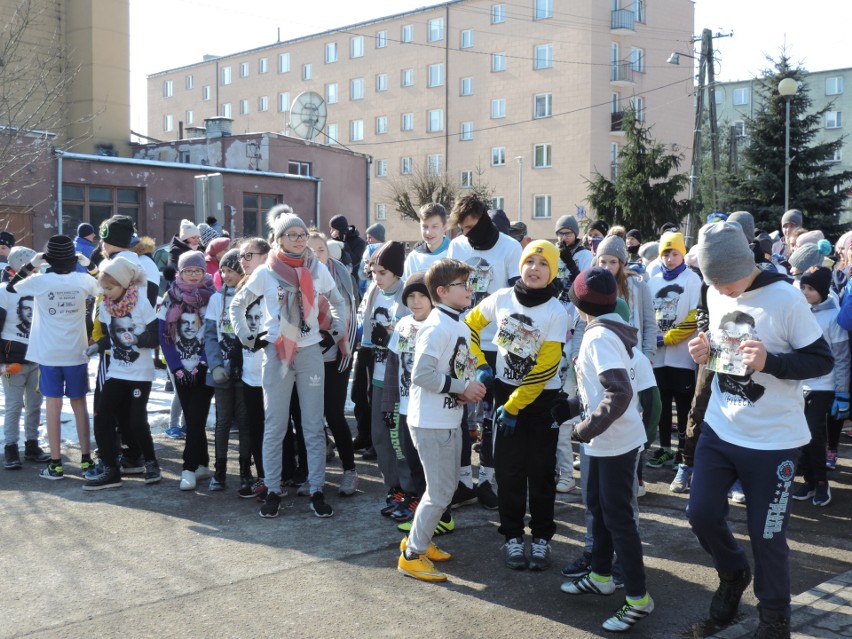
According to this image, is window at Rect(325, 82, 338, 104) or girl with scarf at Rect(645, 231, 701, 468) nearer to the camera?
girl with scarf at Rect(645, 231, 701, 468)

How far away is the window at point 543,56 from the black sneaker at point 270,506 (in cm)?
4521

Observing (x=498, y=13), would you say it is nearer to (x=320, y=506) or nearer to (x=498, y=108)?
(x=498, y=108)

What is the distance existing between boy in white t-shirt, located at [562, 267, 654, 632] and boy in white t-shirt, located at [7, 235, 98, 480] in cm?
464

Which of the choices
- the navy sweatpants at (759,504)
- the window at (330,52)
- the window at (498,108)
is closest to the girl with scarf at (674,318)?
the navy sweatpants at (759,504)

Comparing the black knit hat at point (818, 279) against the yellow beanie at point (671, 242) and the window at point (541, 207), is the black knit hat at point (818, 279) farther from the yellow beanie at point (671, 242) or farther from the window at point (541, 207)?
the window at point (541, 207)

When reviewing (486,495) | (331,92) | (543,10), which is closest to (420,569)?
(486,495)

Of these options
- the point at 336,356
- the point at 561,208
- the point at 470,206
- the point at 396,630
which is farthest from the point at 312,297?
the point at 561,208

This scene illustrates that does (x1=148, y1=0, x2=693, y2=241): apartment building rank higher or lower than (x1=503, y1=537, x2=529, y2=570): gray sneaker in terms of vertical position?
higher

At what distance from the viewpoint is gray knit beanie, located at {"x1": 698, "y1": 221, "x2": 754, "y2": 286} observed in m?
3.96

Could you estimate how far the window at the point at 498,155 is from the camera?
5050 cm

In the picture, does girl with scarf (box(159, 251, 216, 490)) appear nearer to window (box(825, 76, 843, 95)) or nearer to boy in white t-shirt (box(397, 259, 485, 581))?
boy in white t-shirt (box(397, 259, 485, 581))

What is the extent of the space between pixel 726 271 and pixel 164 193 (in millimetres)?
24035

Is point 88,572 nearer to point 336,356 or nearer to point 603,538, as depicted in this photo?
point 336,356

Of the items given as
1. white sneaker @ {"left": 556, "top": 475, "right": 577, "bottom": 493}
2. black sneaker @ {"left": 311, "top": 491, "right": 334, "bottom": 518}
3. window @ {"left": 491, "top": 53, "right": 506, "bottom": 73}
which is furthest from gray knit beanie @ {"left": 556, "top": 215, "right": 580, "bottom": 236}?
window @ {"left": 491, "top": 53, "right": 506, "bottom": 73}
